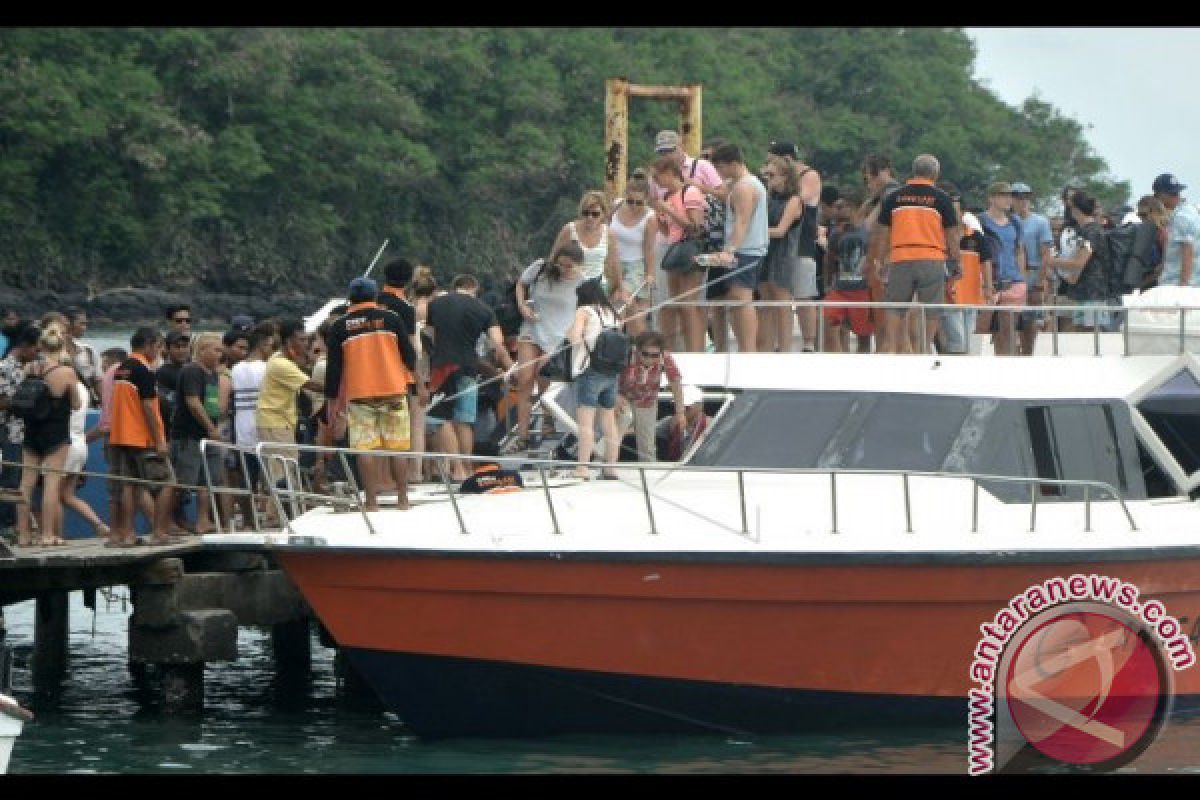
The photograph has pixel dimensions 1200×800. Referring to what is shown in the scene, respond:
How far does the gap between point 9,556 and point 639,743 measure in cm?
449

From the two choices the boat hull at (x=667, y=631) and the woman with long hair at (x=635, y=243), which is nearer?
the boat hull at (x=667, y=631)

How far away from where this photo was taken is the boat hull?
15.7m

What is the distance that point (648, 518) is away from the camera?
1596cm

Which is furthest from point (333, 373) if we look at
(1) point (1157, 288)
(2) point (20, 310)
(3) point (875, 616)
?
(2) point (20, 310)

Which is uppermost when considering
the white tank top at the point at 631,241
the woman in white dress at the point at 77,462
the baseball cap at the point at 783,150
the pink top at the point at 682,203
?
the baseball cap at the point at 783,150

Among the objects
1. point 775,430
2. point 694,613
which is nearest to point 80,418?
point 775,430

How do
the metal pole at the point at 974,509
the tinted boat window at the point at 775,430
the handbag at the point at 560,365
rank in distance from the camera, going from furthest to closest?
the handbag at the point at 560,365
the tinted boat window at the point at 775,430
the metal pole at the point at 974,509

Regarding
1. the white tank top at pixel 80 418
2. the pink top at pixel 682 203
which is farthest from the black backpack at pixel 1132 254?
the white tank top at pixel 80 418

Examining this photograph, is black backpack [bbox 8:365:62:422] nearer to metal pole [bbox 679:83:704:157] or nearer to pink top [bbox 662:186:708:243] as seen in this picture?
pink top [bbox 662:186:708:243]

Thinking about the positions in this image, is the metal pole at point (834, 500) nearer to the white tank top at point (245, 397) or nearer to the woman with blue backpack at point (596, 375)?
the woman with blue backpack at point (596, 375)

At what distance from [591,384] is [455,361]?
1.96 meters

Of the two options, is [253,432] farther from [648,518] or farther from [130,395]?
[648,518]

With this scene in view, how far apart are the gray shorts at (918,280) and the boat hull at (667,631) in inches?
131

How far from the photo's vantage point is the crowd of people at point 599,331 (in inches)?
712
